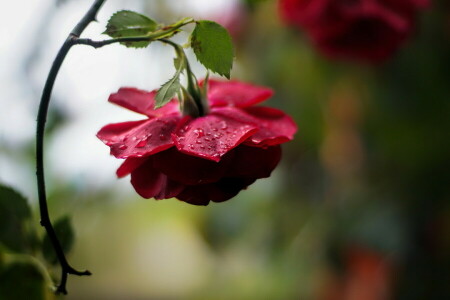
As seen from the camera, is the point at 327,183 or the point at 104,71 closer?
the point at 104,71

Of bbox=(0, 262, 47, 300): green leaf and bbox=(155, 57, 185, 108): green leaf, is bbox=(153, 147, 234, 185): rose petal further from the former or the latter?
bbox=(0, 262, 47, 300): green leaf

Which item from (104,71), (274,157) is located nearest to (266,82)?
(104,71)

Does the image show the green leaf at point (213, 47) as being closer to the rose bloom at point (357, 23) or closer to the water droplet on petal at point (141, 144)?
the water droplet on petal at point (141, 144)

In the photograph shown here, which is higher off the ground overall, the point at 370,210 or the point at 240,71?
the point at 240,71

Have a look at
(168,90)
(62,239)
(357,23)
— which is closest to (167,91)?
(168,90)

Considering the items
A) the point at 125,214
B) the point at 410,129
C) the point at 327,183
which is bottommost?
the point at 125,214

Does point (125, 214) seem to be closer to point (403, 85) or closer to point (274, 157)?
point (403, 85)
